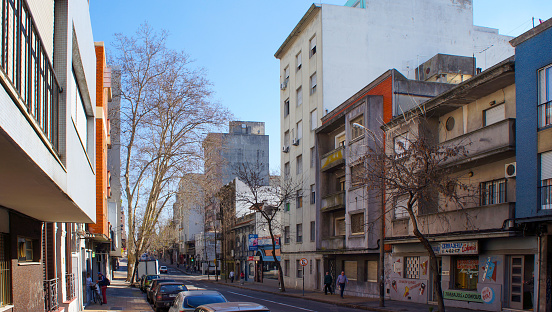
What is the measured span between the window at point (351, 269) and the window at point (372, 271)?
1631 mm

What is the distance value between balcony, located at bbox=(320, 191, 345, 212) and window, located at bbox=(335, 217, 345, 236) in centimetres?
114

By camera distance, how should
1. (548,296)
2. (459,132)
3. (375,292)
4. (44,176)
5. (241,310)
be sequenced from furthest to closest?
(375,292), (459,132), (548,296), (241,310), (44,176)

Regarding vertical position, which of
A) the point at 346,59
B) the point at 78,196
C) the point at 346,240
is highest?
the point at 346,59

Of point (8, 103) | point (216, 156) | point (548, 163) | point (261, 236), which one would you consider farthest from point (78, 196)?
point (261, 236)

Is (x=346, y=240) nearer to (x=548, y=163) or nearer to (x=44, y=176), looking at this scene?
(x=548, y=163)

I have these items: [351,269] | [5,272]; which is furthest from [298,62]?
[5,272]

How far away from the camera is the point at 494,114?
20.9 m

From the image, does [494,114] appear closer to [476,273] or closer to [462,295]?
[476,273]

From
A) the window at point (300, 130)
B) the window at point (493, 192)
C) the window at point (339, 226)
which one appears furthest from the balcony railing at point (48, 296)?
the window at point (300, 130)

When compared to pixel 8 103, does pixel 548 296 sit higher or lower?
lower

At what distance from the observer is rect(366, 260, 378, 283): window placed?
98.2 feet

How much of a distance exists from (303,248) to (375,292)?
42.3ft

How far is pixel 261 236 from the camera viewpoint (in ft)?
193

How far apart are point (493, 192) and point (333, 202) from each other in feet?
48.5
